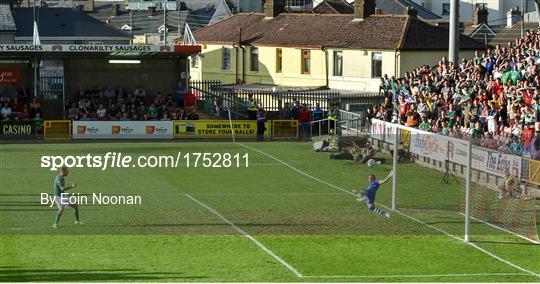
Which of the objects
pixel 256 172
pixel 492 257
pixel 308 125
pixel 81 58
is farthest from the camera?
pixel 81 58

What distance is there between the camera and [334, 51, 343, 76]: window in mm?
69062

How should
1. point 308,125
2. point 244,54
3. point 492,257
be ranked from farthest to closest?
point 244,54 < point 308,125 < point 492,257

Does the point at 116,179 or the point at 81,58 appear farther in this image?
the point at 81,58

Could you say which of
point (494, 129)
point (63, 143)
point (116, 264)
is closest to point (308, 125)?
point (63, 143)

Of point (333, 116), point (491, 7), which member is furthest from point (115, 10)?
point (333, 116)

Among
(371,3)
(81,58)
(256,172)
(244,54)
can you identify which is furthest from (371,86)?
(256,172)

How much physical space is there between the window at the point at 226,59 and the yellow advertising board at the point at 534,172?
48.4 meters

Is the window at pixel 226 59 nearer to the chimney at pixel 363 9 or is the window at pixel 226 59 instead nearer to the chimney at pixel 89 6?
the chimney at pixel 363 9

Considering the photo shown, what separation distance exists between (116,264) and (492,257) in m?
7.87

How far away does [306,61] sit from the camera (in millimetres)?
71688

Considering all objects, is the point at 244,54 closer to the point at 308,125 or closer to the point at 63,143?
the point at 308,125

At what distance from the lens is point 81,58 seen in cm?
5691

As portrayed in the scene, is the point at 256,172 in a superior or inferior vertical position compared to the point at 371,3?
inferior

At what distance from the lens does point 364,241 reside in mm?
A: 26562
